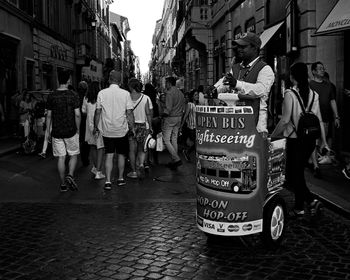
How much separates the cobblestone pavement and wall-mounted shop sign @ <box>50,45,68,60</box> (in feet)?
71.7

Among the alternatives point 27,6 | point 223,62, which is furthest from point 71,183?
point 223,62

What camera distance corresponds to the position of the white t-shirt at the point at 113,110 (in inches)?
309

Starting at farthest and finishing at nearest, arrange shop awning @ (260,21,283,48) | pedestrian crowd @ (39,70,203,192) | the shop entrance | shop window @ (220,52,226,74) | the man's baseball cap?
shop window @ (220,52,226,74), the shop entrance, shop awning @ (260,21,283,48), pedestrian crowd @ (39,70,203,192), the man's baseball cap

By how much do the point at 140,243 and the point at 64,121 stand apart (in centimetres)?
329

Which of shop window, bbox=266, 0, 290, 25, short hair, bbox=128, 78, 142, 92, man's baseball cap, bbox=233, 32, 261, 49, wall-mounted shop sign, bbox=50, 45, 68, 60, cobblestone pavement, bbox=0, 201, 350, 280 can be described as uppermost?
wall-mounted shop sign, bbox=50, 45, 68, 60

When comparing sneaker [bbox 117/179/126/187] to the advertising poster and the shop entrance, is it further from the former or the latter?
the shop entrance

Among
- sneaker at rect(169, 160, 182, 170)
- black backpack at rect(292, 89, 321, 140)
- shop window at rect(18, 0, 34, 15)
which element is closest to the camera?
black backpack at rect(292, 89, 321, 140)

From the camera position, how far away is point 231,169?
4.44 metres

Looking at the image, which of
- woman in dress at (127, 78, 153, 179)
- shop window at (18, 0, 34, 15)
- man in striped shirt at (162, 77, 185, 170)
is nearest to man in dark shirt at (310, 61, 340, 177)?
man in striped shirt at (162, 77, 185, 170)

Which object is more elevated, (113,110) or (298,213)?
(113,110)

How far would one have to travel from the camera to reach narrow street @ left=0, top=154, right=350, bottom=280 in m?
4.11

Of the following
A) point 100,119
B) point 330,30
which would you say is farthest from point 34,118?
point 330,30

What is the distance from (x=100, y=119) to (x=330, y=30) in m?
4.41

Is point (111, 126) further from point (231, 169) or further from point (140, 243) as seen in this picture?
point (231, 169)
